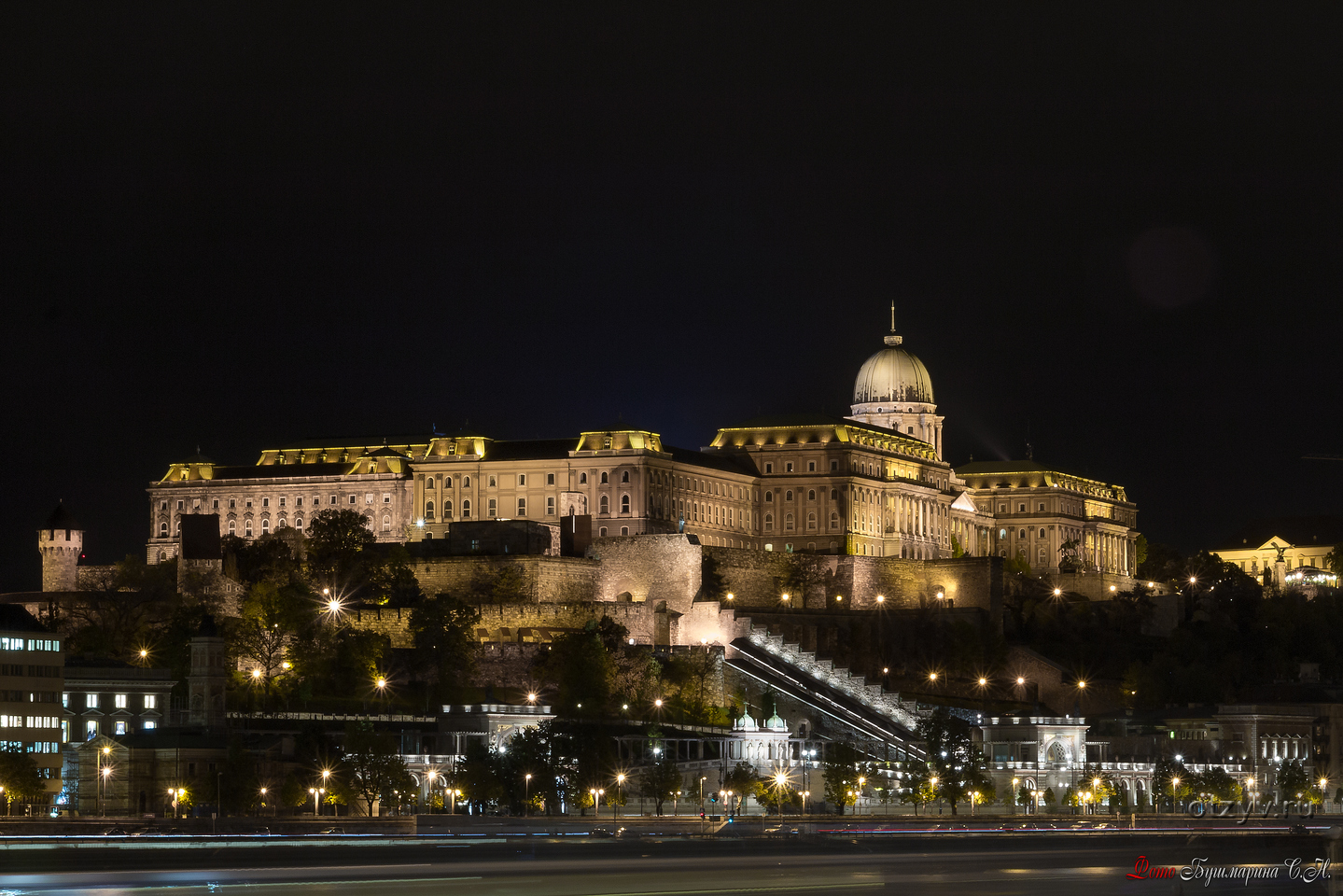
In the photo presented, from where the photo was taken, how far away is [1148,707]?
147125 mm

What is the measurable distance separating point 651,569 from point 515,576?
7.98 meters

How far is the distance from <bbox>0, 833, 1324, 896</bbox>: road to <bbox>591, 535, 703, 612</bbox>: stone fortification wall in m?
58.8

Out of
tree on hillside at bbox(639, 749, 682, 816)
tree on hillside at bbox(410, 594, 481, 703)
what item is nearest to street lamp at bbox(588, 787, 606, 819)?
tree on hillside at bbox(639, 749, 682, 816)

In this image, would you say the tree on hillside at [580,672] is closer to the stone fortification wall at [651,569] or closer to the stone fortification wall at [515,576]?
the stone fortification wall at [651,569]

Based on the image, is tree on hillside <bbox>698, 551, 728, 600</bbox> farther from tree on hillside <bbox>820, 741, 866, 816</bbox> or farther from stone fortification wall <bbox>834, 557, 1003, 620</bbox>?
tree on hillside <bbox>820, 741, 866, 816</bbox>

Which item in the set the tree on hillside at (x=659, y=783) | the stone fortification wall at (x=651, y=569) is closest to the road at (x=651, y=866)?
the tree on hillside at (x=659, y=783)

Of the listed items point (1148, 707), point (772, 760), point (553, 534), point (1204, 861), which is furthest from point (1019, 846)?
point (553, 534)

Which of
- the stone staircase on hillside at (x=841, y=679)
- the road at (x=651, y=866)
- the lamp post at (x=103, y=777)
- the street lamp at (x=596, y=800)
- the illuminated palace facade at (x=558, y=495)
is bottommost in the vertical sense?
the road at (x=651, y=866)

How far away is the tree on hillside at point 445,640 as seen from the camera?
131 meters

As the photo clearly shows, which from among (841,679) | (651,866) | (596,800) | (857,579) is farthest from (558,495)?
(651,866)

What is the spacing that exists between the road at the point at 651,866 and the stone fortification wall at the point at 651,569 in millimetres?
58759

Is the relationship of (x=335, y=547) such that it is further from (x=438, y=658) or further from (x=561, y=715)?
(x=561, y=715)

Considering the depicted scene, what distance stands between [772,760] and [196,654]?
2912cm

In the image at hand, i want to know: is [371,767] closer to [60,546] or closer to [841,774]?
[841,774]
